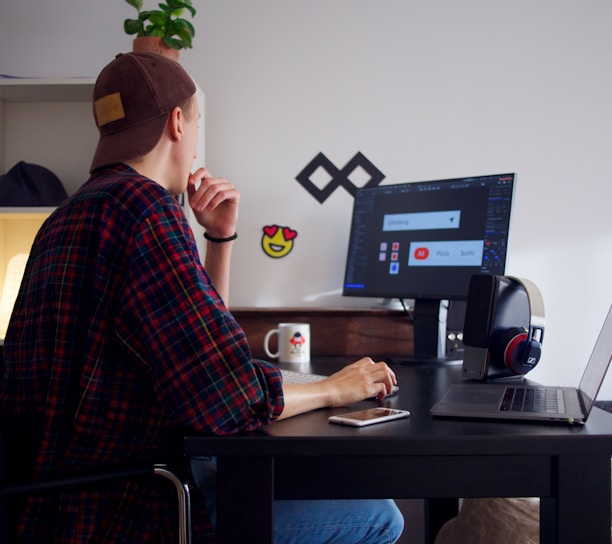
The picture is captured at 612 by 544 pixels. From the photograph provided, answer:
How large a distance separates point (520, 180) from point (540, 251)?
0.28 metres

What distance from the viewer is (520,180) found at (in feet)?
8.69

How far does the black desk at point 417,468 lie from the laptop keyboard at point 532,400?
0.10 metres

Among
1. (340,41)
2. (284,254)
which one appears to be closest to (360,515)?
(284,254)

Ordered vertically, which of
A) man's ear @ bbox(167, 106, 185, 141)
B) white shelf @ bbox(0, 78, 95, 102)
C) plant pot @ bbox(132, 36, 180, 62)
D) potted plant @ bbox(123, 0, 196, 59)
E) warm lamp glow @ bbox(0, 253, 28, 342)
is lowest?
warm lamp glow @ bbox(0, 253, 28, 342)

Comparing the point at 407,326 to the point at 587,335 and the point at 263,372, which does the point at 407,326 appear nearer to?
the point at 587,335

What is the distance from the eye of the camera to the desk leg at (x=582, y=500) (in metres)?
1.02

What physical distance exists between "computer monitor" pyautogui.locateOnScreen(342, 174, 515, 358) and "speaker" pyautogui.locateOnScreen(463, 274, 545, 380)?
264 millimetres

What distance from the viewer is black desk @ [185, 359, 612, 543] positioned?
1018 mm

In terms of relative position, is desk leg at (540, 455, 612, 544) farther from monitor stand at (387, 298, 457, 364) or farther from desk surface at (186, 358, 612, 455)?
monitor stand at (387, 298, 457, 364)

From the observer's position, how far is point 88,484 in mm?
1014

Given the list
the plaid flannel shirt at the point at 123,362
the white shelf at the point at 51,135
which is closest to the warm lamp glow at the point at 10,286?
the white shelf at the point at 51,135

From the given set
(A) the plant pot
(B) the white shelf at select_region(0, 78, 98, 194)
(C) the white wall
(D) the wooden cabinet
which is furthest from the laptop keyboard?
(B) the white shelf at select_region(0, 78, 98, 194)

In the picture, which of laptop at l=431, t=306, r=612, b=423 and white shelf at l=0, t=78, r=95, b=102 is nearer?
laptop at l=431, t=306, r=612, b=423

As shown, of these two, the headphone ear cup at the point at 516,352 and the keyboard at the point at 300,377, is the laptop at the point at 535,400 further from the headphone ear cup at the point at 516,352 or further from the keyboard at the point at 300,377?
the keyboard at the point at 300,377
